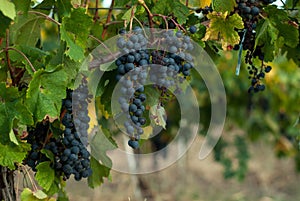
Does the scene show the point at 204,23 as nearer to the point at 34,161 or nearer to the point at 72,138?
the point at 72,138

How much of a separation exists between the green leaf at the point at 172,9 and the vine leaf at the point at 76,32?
0.34 metres

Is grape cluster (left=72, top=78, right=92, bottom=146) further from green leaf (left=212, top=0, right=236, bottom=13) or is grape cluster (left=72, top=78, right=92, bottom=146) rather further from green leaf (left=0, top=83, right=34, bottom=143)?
green leaf (left=212, top=0, right=236, bottom=13)

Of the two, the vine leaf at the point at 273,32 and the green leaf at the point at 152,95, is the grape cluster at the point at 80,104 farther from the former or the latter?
Result: the vine leaf at the point at 273,32

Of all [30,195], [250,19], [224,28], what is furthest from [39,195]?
[250,19]

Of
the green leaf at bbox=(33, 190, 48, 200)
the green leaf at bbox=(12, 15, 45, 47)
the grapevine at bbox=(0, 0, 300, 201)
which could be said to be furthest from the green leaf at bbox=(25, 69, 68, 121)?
Result: the green leaf at bbox=(12, 15, 45, 47)

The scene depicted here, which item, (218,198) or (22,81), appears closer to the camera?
(22,81)

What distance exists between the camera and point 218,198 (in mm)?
9062

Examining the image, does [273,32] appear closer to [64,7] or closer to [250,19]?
[250,19]

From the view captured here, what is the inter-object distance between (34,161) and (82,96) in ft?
1.15

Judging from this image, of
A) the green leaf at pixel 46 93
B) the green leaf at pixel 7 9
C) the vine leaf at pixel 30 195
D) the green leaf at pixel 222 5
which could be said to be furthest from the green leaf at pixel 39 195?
the green leaf at pixel 222 5

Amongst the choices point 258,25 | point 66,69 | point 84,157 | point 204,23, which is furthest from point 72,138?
point 258,25

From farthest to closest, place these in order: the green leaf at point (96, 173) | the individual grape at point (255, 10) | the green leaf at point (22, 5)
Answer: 1. the green leaf at point (96, 173)
2. the individual grape at point (255, 10)
3. the green leaf at point (22, 5)

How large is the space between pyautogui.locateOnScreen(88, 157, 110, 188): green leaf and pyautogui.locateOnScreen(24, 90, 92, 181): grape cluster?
0.29 metres

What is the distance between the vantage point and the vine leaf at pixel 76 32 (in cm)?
206
